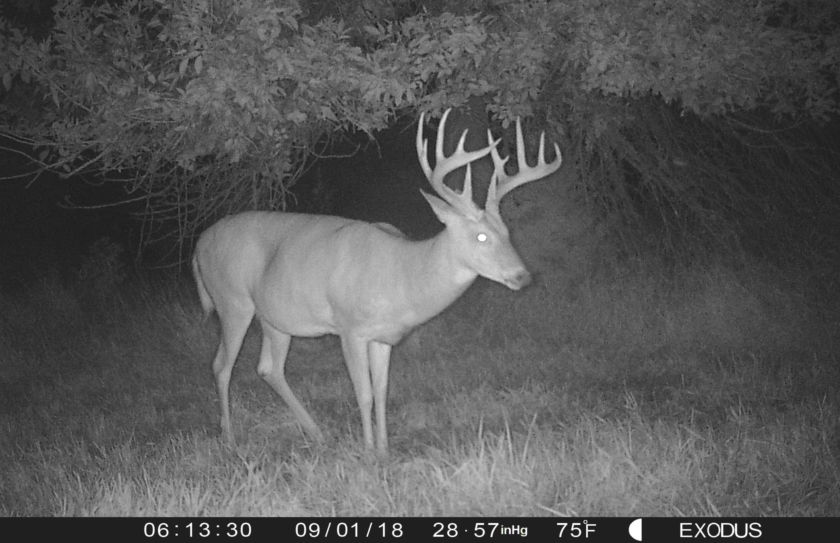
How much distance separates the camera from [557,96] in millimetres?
8156

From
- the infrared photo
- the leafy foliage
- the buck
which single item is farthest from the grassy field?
the leafy foliage

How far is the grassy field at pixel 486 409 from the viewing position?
421cm

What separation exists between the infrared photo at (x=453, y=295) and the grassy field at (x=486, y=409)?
0.09 feet

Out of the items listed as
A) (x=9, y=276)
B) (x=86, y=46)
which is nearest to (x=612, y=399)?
(x=86, y=46)

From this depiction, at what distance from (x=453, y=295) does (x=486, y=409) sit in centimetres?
91

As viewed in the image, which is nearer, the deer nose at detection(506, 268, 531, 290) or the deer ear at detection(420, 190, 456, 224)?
the deer nose at detection(506, 268, 531, 290)

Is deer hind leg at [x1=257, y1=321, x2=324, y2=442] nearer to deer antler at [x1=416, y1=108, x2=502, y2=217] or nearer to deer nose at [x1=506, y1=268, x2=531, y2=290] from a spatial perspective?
deer antler at [x1=416, y1=108, x2=502, y2=217]

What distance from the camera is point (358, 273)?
240 inches

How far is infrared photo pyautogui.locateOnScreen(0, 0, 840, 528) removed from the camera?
14.5 ft

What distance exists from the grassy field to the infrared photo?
28 mm
